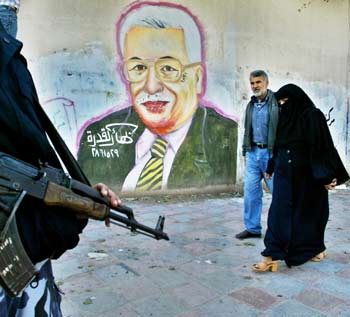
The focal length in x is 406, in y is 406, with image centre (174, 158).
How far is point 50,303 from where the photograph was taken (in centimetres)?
151

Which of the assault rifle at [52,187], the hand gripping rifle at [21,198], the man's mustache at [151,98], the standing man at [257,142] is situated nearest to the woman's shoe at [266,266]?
the standing man at [257,142]

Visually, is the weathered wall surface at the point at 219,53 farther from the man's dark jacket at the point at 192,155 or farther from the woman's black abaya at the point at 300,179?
the woman's black abaya at the point at 300,179

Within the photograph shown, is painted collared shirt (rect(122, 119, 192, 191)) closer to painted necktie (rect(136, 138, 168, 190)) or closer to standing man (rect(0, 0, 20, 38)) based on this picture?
painted necktie (rect(136, 138, 168, 190))

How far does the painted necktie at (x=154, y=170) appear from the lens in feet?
19.2

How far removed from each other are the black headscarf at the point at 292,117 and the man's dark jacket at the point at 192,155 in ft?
8.72

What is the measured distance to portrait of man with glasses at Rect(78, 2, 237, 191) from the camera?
554 centimetres

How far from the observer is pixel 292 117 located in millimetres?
3424

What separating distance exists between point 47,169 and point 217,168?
16.5 feet

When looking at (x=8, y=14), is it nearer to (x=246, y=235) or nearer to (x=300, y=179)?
(x=300, y=179)

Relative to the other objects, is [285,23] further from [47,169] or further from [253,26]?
[47,169]

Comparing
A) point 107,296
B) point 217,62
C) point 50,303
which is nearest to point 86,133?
point 217,62

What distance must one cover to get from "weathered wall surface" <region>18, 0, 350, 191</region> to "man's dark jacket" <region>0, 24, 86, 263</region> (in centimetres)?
397

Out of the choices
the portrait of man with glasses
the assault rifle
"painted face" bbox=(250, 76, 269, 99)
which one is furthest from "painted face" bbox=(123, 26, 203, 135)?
the assault rifle

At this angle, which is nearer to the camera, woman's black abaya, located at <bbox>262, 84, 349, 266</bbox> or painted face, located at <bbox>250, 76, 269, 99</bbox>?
woman's black abaya, located at <bbox>262, 84, 349, 266</bbox>
